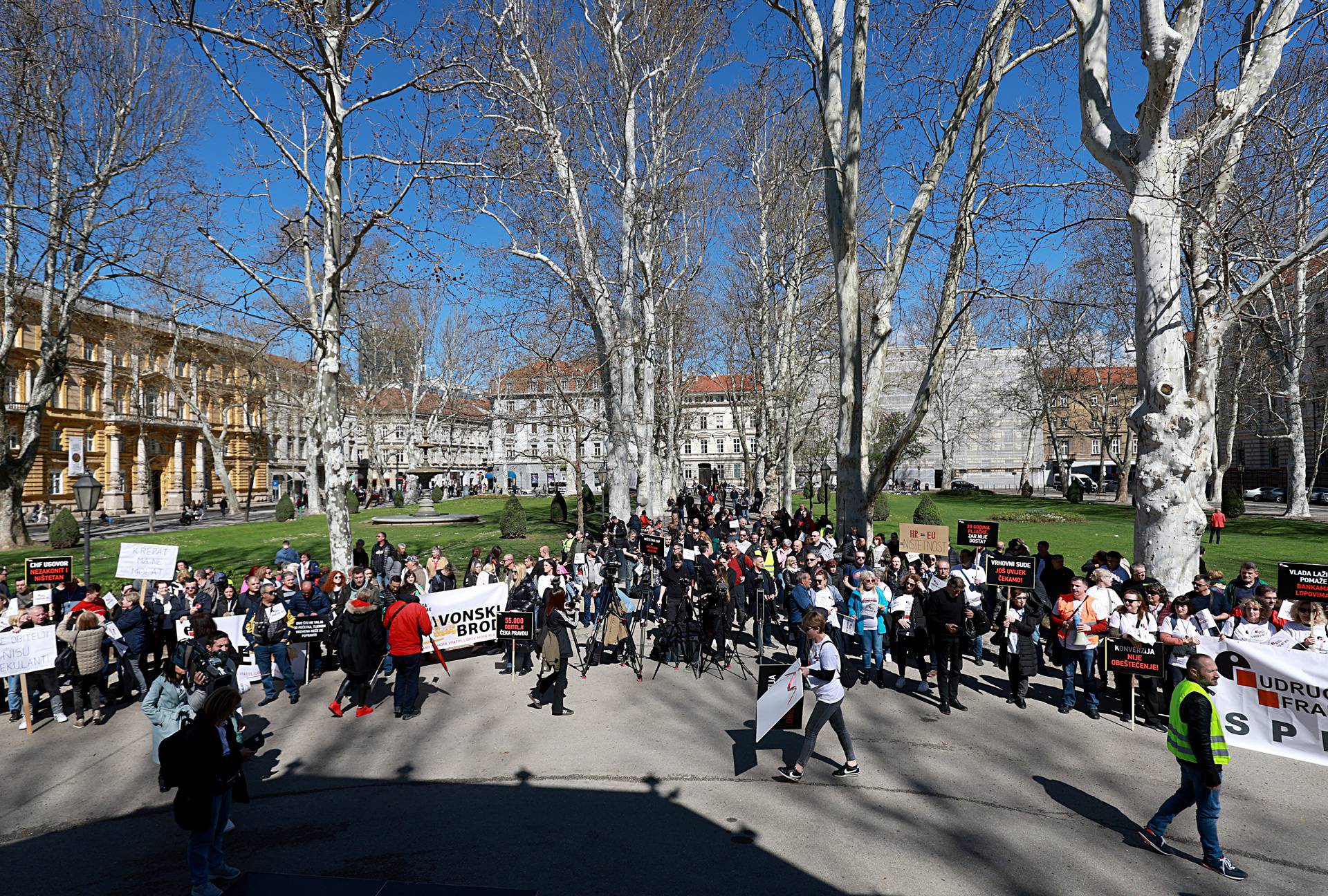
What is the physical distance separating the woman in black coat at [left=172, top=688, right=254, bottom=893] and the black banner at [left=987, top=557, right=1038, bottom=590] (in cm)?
1066

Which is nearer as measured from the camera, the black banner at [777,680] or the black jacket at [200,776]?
the black jacket at [200,776]

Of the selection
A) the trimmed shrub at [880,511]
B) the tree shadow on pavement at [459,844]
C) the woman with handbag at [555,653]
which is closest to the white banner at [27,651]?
Answer: the tree shadow on pavement at [459,844]

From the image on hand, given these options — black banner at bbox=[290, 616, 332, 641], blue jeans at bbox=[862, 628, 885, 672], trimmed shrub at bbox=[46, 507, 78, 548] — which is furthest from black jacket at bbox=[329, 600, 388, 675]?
trimmed shrub at bbox=[46, 507, 78, 548]

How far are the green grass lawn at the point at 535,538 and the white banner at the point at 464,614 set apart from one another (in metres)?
11.0

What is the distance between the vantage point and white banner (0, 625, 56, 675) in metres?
8.84

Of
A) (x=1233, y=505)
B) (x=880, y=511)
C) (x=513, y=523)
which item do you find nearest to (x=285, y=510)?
(x=513, y=523)

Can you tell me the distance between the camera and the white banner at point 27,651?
29.0 ft

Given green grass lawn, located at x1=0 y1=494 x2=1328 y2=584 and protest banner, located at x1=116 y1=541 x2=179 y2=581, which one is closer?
protest banner, located at x1=116 y1=541 x2=179 y2=581

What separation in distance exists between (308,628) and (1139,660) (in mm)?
10341

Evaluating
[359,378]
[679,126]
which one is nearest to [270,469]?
[359,378]

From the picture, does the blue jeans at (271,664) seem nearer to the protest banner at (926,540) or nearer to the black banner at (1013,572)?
the black banner at (1013,572)

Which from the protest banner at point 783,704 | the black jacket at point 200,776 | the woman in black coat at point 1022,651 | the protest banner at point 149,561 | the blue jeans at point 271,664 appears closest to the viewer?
the black jacket at point 200,776

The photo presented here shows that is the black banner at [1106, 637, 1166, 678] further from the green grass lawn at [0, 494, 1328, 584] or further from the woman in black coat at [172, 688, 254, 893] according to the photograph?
the green grass lawn at [0, 494, 1328, 584]

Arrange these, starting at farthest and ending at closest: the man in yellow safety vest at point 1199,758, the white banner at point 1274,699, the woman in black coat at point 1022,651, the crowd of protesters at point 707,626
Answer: the woman in black coat at point 1022,651 → the crowd of protesters at point 707,626 → the white banner at point 1274,699 → the man in yellow safety vest at point 1199,758
